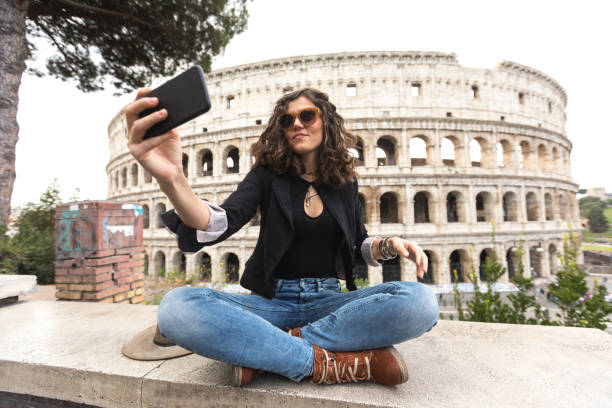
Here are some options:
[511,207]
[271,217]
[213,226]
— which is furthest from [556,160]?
[213,226]

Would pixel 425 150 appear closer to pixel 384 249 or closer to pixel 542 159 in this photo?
pixel 542 159

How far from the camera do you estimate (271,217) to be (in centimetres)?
155

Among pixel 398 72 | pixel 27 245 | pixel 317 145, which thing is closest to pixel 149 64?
pixel 27 245

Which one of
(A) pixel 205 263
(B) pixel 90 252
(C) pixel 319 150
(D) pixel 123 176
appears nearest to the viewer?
(C) pixel 319 150

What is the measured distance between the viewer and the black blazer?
57.5 inches

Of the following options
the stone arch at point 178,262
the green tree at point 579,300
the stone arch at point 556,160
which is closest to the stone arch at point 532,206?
the stone arch at point 556,160

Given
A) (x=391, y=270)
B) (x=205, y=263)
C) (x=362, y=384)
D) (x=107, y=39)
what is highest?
(x=107, y=39)

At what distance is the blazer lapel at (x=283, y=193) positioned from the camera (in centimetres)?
151

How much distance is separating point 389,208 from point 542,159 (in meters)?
11.7

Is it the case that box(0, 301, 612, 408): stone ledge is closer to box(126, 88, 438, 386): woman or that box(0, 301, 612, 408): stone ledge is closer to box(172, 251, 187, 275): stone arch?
box(126, 88, 438, 386): woman

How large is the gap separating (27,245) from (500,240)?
2011 centimetres

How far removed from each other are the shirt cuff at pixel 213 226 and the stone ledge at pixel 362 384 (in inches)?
26.1

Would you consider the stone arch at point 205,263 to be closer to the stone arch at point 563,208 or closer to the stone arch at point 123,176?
the stone arch at point 123,176

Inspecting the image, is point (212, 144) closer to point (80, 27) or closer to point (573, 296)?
point (80, 27)
